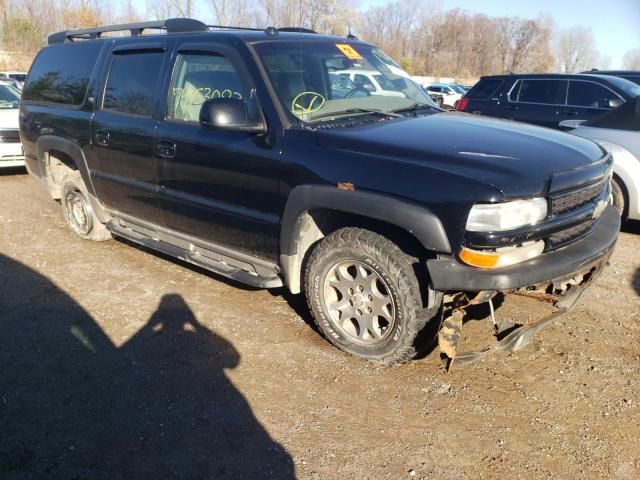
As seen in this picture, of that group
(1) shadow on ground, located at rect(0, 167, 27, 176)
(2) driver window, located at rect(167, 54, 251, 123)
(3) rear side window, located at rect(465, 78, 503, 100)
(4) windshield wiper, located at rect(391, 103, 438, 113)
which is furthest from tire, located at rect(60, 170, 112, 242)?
(3) rear side window, located at rect(465, 78, 503, 100)

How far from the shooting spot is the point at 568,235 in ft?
10.3

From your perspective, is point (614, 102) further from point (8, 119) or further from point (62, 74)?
point (8, 119)

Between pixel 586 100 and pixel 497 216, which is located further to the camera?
pixel 586 100

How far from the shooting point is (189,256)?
4324mm

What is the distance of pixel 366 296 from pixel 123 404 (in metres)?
1.51

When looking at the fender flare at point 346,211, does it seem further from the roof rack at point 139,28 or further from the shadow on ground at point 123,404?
the roof rack at point 139,28

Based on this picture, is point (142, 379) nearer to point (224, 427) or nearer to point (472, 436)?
point (224, 427)

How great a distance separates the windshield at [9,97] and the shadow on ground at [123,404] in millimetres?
6966

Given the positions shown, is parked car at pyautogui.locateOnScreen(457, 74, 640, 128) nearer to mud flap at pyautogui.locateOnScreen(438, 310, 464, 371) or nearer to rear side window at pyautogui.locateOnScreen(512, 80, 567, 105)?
rear side window at pyautogui.locateOnScreen(512, 80, 567, 105)

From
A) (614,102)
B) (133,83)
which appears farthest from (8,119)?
(614,102)

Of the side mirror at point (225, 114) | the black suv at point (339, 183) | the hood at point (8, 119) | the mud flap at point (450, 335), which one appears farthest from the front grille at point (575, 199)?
the hood at point (8, 119)

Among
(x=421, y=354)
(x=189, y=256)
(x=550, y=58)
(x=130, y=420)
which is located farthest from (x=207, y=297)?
(x=550, y=58)

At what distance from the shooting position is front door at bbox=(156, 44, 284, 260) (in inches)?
140

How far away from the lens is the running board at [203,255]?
382 cm
